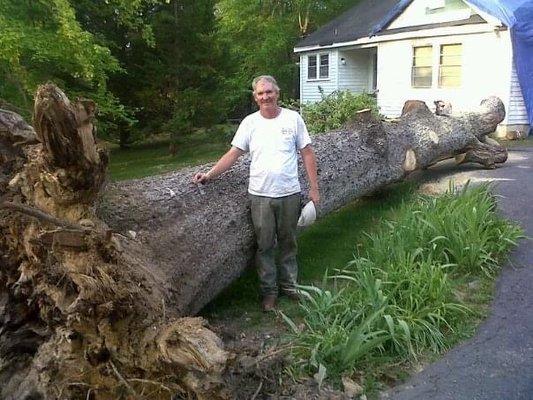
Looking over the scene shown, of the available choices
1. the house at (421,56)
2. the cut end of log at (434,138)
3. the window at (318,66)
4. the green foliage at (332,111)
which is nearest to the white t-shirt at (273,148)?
the cut end of log at (434,138)

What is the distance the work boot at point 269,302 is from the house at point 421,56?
1051cm

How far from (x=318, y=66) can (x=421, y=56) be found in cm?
565

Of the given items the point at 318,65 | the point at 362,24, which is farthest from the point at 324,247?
the point at 318,65

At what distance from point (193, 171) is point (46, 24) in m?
5.72

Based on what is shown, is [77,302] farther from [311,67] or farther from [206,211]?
[311,67]

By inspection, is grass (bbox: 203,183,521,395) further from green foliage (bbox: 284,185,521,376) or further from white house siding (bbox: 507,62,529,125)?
white house siding (bbox: 507,62,529,125)

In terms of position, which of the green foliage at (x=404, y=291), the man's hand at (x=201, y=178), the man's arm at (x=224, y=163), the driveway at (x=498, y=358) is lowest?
the driveway at (x=498, y=358)

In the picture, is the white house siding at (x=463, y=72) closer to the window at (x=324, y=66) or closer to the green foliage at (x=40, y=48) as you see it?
the window at (x=324, y=66)

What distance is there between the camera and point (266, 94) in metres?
3.98

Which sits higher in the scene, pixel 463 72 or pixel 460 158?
pixel 463 72

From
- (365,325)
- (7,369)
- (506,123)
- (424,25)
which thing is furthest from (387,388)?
(424,25)

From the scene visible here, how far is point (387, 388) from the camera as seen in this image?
324cm

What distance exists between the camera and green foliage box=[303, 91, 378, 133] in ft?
37.5

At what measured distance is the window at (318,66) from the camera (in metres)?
20.7
